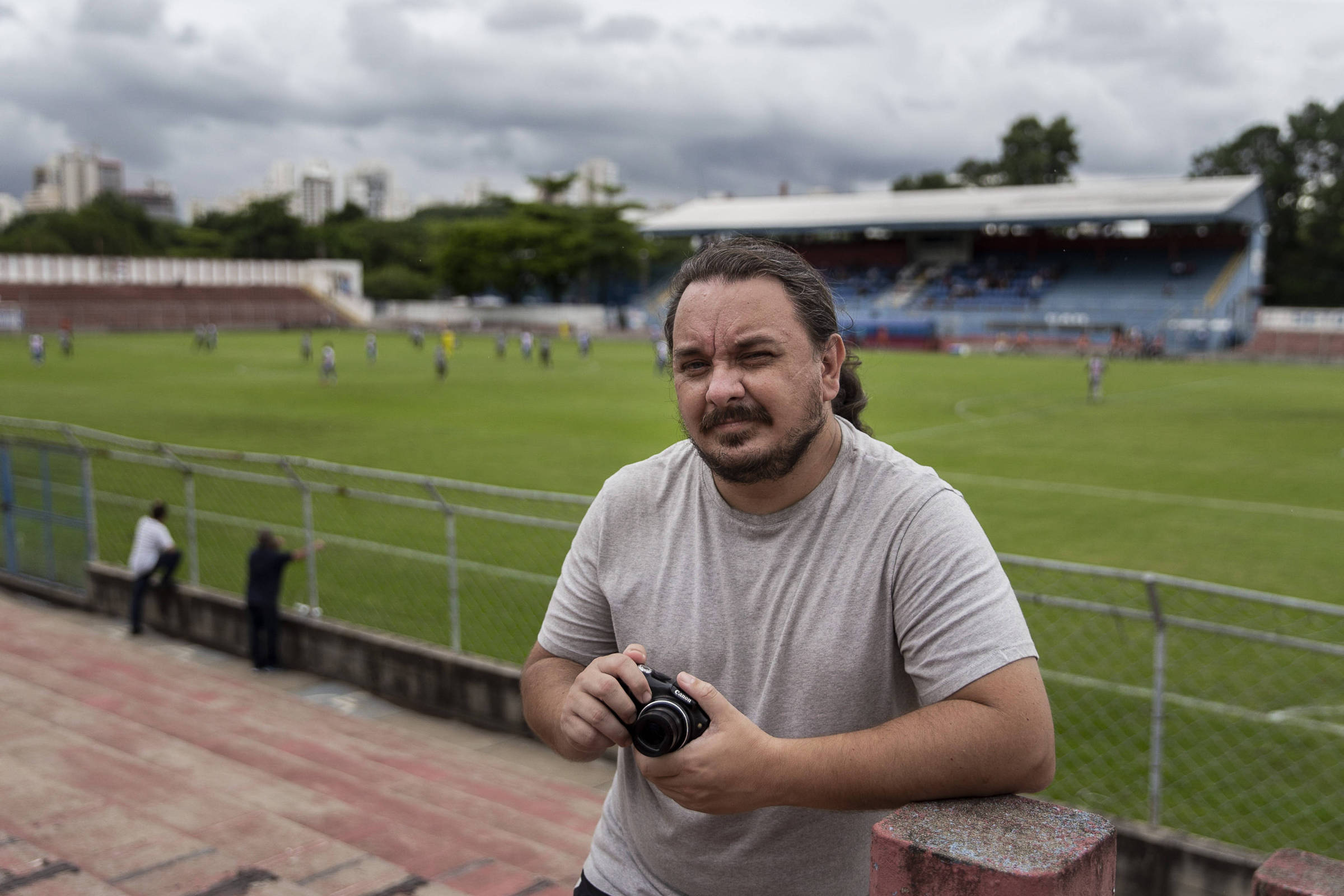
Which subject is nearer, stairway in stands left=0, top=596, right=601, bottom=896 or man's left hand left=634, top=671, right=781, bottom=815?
man's left hand left=634, top=671, right=781, bottom=815

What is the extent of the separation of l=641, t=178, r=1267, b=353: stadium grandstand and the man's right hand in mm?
50117

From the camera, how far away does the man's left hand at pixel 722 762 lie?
158 centimetres

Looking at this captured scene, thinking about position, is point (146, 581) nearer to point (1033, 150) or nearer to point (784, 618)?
point (784, 618)

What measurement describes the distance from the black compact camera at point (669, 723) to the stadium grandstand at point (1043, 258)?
5024 centimetres

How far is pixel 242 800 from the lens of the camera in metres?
5.00

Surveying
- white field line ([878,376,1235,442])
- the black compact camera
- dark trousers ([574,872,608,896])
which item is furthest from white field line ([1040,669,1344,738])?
white field line ([878,376,1235,442])

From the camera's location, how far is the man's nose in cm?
180

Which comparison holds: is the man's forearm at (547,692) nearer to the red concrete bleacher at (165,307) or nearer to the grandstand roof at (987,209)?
the grandstand roof at (987,209)

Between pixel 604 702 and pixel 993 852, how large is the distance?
599 millimetres

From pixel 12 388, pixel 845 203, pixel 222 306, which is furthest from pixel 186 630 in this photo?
pixel 222 306

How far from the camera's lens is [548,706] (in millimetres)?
1966

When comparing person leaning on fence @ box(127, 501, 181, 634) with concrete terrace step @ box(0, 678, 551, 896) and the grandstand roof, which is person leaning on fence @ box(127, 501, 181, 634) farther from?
the grandstand roof

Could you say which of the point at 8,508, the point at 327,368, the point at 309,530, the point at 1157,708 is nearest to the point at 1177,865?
the point at 1157,708

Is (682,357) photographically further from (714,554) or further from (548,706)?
(548,706)
